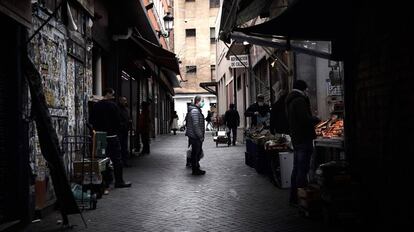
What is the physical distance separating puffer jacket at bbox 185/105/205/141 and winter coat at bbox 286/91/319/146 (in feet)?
15.8

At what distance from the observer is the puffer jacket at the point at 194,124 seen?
1288 cm

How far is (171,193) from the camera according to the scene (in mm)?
10062

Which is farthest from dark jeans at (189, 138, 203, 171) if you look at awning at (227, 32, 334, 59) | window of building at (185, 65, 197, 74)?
window of building at (185, 65, 197, 74)

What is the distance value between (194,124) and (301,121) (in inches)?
198

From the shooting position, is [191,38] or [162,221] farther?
[191,38]

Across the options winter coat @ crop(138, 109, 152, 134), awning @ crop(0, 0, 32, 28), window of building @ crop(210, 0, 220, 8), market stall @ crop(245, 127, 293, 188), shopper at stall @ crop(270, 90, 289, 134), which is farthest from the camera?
window of building @ crop(210, 0, 220, 8)

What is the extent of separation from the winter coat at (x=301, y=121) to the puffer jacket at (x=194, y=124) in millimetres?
4812

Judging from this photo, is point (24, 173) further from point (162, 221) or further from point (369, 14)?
point (369, 14)

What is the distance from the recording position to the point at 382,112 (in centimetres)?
659

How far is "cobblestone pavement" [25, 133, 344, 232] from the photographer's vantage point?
710 cm

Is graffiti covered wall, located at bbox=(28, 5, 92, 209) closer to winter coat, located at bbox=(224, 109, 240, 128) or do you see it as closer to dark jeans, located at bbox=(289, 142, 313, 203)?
dark jeans, located at bbox=(289, 142, 313, 203)

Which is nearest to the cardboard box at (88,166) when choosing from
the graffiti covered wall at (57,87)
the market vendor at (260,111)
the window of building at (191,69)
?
the graffiti covered wall at (57,87)

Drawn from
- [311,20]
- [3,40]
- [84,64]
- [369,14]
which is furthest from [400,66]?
Result: [84,64]

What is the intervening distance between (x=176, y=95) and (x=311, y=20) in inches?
1980
